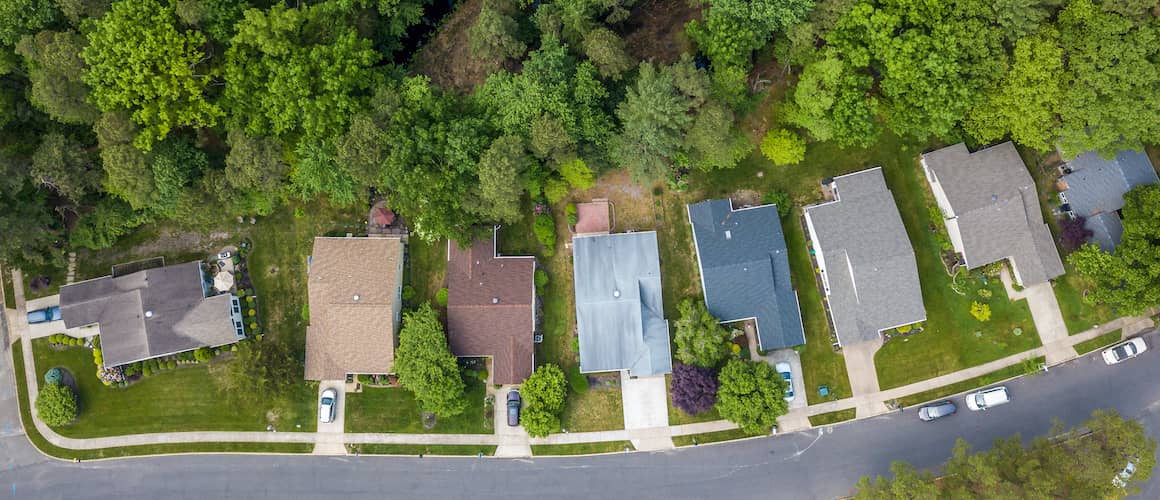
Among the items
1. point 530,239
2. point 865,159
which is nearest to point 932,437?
point 865,159

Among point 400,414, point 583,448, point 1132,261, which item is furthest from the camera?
point 400,414

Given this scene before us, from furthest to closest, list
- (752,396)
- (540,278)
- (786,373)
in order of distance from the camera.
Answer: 1. (540,278)
2. (786,373)
3. (752,396)

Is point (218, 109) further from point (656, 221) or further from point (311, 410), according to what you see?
point (656, 221)

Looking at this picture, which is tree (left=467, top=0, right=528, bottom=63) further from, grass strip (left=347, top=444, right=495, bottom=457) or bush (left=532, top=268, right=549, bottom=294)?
grass strip (left=347, top=444, right=495, bottom=457)

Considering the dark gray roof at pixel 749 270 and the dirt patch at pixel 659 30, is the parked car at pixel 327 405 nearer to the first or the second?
the dark gray roof at pixel 749 270

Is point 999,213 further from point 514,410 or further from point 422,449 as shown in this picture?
point 422,449

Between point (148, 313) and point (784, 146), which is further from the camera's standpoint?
point (148, 313)

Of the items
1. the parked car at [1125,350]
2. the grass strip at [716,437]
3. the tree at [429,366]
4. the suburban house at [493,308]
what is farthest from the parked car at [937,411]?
the tree at [429,366]

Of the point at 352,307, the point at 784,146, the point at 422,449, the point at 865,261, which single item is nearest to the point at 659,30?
the point at 784,146
